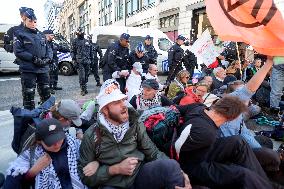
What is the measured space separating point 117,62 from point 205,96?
3.23 meters

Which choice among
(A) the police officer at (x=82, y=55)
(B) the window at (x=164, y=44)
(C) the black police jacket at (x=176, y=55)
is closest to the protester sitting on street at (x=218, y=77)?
(C) the black police jacket at (x=176, y=55)

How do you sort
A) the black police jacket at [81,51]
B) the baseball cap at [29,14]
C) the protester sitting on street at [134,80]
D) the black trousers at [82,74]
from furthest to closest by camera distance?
the black police jacket at [81,51], the black trousers at [82,74], the protester sitting on street at [134,80], the baseball cap at [29,14]

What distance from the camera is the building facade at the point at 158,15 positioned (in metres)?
19.0

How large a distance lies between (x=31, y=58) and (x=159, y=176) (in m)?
3.52

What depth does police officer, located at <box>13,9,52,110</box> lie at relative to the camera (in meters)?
5.26

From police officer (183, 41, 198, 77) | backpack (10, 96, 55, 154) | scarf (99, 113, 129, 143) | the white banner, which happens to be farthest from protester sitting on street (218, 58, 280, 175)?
police officer (183, 41, 198, 77)

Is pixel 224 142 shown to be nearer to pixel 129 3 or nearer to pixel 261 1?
pixel 261 1

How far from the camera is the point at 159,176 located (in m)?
2.73

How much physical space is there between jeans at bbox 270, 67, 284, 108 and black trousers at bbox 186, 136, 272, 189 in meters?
4.68

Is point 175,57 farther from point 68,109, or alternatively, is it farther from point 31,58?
point 68,109

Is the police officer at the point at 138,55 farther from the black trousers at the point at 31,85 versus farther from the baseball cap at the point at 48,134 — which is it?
the baseball cap at the point at 48,134

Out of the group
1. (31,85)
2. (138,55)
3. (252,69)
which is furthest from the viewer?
(252,69)

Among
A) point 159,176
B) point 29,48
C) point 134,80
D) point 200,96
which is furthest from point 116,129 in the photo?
point 134,80

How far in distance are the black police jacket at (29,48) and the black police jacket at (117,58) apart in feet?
7.06
